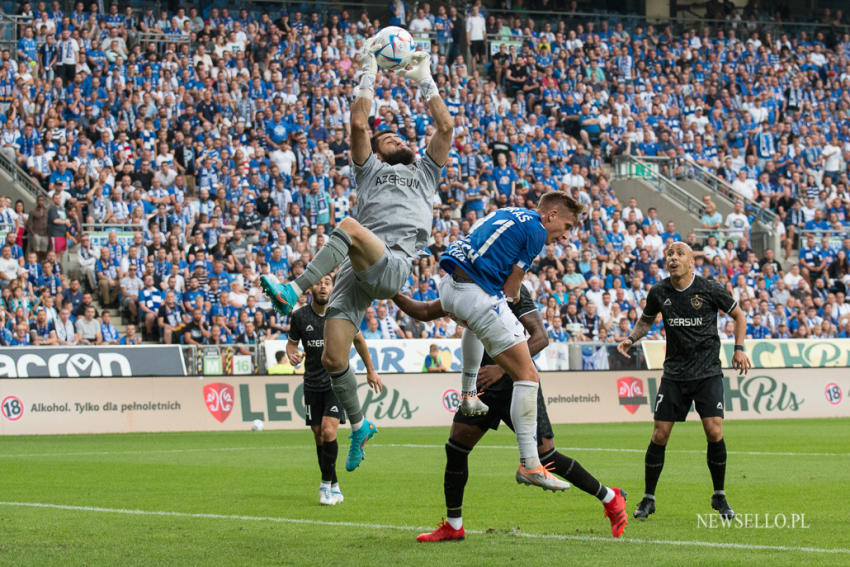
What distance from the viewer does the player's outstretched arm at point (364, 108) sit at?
34.3ft

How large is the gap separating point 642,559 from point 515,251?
226 cm

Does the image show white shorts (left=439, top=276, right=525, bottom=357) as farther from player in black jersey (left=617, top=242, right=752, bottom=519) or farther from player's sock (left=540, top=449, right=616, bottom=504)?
player in black jersey (left=617, top=242, right=752, bottom=519)

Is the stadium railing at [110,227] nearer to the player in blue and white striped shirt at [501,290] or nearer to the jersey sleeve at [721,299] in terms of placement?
the jersey sleeve at [721,299]

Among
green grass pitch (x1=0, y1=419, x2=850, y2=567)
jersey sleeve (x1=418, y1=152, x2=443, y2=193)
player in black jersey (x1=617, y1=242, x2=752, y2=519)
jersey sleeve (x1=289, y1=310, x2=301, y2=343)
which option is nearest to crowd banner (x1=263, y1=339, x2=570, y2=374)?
green grass pitch (x1=0, y1=419, x2=850, y2=567)

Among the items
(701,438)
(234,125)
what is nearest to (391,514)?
(701,438)

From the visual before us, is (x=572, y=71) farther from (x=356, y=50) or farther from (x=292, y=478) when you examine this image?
(x=292, y=478)

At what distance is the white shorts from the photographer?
9.04 meters

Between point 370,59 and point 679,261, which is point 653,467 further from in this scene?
point 370,59

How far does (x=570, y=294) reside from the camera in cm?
3086

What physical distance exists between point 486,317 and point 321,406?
466cm

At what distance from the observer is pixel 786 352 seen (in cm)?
3023

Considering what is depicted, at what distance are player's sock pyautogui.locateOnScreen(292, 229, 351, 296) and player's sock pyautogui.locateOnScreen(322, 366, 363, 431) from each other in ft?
4.62

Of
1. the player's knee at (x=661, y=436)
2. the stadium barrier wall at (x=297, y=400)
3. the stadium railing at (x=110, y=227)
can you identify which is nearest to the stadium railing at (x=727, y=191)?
the stadium barrier wall at (x=297, y=400)

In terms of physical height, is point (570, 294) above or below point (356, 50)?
below
